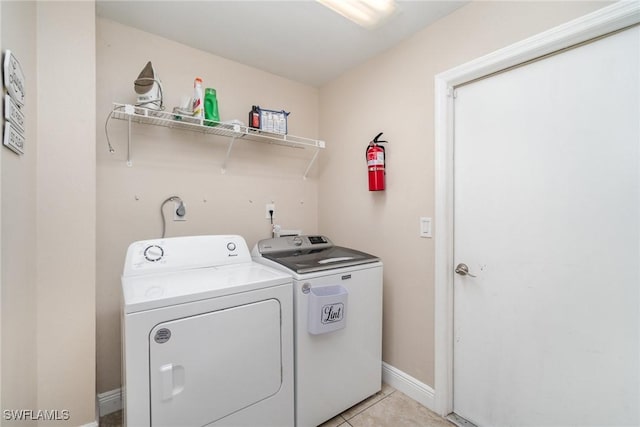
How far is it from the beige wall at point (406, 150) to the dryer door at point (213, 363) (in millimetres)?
964

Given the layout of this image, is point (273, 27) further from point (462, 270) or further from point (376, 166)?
point (462, 270)

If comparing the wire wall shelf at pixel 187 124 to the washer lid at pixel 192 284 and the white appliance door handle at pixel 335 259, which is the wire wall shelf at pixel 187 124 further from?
the white appliance door handle at pixel 335 259

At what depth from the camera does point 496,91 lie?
1533 millimetres

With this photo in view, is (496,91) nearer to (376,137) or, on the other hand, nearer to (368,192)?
(376,137)

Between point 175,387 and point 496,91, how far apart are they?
217 centimetres

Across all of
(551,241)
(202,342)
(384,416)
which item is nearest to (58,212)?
(202,342)

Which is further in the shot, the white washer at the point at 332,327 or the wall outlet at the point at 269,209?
the wall outlet at the point at 269,209

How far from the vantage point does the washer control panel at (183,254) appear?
1.53 meters

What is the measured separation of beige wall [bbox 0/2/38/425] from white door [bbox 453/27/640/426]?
2.11m

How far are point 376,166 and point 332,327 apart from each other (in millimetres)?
1128

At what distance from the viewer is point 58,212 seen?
1364mm

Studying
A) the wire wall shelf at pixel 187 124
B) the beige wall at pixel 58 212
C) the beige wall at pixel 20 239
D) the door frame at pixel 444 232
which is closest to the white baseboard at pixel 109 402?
the beige wall at pixel 58 212

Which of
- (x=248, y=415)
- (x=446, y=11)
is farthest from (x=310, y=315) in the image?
(x=446, y=11)

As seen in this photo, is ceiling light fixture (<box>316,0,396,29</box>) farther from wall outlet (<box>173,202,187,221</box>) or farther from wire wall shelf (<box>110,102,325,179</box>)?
wall outlet (<box>173,202,187,221</box>)
